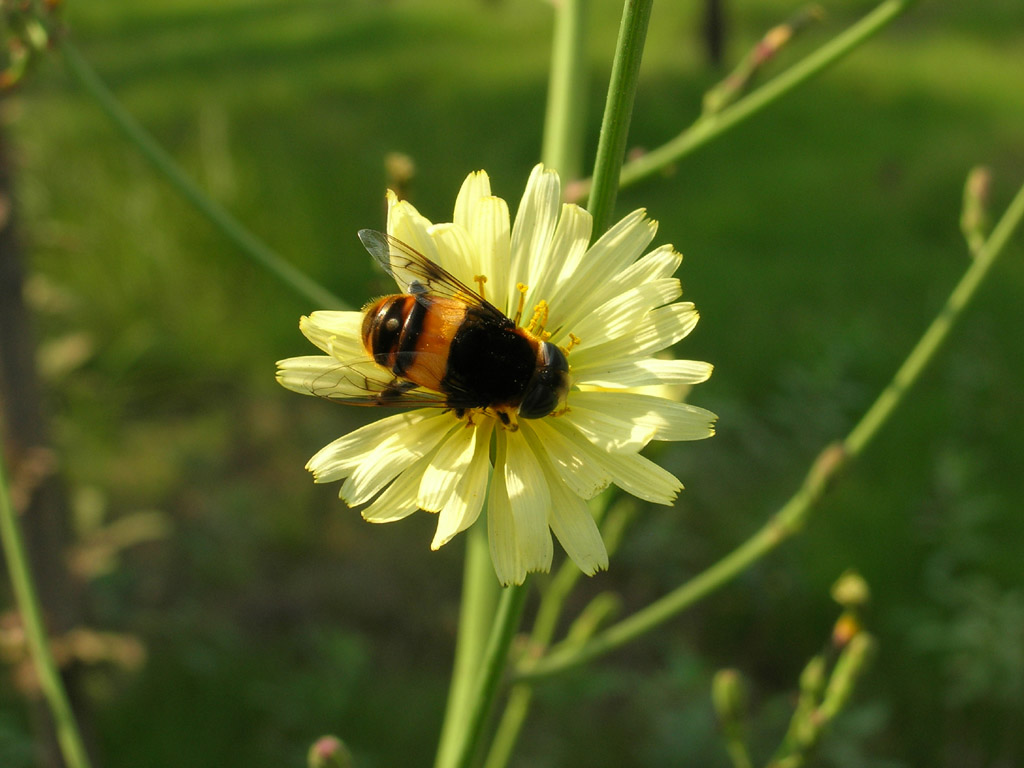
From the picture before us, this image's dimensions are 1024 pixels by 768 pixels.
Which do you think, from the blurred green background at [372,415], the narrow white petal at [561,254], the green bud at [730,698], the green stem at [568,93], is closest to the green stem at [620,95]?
the narrow white petal at [561,254]

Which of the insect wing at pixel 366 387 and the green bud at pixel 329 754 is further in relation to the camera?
the green bud at pixel 329 754

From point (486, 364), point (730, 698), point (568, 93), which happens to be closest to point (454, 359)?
point (486, 364)

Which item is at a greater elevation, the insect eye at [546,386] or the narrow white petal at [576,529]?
the insect eye at [546,386]

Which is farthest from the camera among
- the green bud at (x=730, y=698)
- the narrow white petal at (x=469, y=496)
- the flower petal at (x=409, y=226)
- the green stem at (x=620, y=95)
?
the green bud at (x=730, y=698)

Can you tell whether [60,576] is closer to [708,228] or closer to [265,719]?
[265,719]

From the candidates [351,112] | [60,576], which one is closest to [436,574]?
[60,576]

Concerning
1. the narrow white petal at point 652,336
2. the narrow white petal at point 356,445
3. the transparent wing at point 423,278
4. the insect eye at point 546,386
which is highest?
the transparent wing at point 423,278

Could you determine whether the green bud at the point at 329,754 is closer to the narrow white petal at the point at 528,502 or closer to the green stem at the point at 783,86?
the narrow white petal at the point at 528,502

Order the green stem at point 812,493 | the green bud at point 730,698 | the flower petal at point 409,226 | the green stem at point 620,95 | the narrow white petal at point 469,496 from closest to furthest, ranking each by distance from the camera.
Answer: the green stem at point 620,95 → the narrow white petal at point 469,496 → the flower petal at point 409,226 → the green stem at point 812,493 → the green bud at point 730,698

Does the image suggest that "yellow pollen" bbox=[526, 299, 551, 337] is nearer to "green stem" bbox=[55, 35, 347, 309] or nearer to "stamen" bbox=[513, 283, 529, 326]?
"stamen" bbox=[513, 283, 529, 326]
